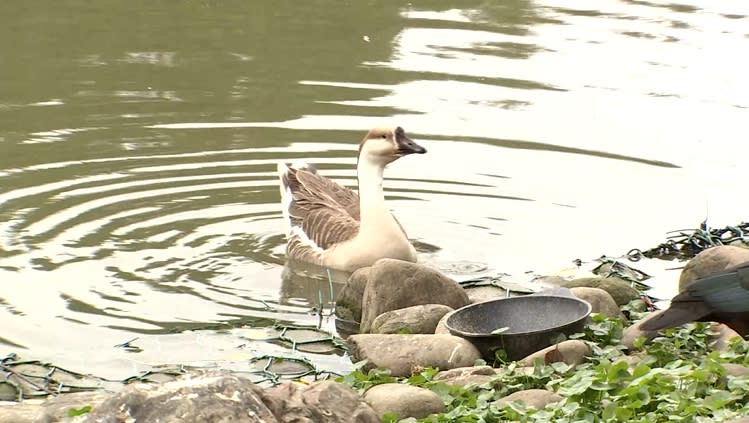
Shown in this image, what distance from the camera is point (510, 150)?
1352cm

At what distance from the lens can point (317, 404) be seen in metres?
6.26

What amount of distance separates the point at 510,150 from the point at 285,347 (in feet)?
16.4

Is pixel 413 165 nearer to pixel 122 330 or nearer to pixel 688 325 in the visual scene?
pixel 122 330

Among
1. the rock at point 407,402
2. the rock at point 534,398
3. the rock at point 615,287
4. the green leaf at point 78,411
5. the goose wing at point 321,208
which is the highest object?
the green leaf at point 78,411

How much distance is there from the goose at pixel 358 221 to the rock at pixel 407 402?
3.83 metres

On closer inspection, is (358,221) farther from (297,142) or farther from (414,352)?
(414,352)

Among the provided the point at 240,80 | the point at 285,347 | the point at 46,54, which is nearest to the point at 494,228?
the point at 285,347

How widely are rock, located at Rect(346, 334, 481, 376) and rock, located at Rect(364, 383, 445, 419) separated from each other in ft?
2.90

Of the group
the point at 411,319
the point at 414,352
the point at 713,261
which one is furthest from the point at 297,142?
the point at 414,352

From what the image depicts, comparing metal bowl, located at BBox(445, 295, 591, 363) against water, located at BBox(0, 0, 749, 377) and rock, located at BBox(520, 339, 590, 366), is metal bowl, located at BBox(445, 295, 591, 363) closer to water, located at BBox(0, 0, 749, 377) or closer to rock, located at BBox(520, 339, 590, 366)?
rock, located at BBox(520, 339, 590, 366)

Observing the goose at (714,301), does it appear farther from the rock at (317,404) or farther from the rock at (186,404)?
the rock at (186,404)

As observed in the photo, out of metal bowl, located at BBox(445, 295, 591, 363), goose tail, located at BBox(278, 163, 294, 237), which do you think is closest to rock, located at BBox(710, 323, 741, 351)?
metal bowl, located at BBox(445, 295, 591, 363)

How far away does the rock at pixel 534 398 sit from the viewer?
690 cm

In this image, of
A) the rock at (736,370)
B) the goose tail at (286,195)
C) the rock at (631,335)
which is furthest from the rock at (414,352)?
the goose tail at (286,195)
